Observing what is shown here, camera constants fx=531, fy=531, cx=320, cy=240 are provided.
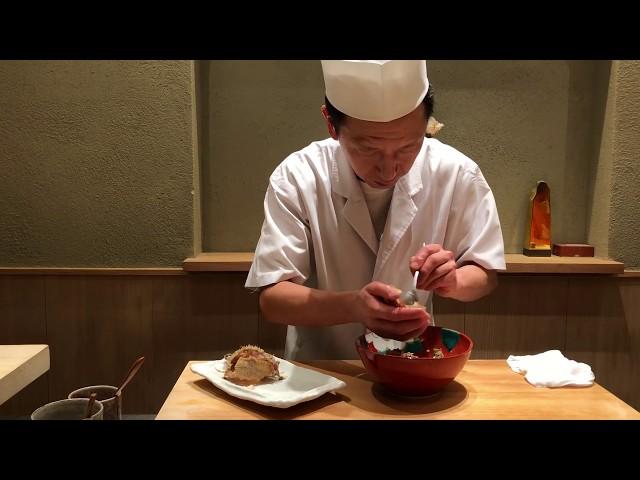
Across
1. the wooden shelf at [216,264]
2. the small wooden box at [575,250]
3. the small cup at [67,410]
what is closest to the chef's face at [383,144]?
the small cup at [67,410]

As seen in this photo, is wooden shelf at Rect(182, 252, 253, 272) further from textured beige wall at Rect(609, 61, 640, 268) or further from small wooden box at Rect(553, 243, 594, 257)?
textured beige wall at Rect(609, 61, 640, 268)

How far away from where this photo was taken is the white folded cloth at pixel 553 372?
4.75ft

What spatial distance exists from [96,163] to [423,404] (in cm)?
232

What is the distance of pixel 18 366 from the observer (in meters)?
1.35

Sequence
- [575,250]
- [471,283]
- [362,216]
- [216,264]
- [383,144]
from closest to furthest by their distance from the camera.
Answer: [383,144] → [471,283] → [362,216] → [216,264] → [575,250]

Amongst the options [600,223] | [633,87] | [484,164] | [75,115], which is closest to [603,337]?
[600,223]

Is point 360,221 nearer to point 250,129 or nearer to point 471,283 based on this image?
point 471,283

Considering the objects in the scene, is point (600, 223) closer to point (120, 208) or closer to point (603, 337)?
point (603, 337)

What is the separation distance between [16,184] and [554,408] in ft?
9.41

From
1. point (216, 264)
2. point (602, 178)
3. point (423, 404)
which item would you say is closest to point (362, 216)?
point (423, 404)

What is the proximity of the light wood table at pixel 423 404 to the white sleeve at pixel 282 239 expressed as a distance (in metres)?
0.41

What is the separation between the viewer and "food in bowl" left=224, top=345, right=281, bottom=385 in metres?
1.43

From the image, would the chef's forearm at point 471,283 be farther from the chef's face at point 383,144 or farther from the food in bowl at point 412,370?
the chef's face at point 383,144

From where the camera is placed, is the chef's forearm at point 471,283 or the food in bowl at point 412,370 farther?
the chef's forearm at point 471,283
